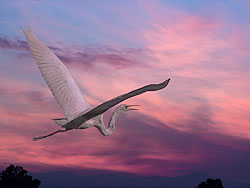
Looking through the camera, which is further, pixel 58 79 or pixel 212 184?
pixel 212 184

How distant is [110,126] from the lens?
17.7 m

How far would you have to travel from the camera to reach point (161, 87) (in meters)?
11.9

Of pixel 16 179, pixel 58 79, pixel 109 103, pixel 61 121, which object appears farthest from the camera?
pixel 16 179

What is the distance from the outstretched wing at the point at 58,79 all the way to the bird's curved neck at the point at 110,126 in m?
0.97

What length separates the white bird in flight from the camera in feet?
Result: 54.5

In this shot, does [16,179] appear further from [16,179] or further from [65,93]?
[65,93]

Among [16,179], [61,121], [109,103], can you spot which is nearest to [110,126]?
[61,121]

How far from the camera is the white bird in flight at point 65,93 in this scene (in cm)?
1661

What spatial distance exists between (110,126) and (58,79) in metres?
2.79

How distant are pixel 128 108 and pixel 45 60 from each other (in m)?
3.87

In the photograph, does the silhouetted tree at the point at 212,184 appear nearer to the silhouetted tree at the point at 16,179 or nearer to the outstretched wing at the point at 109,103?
the silhouetted tree at the point at 16,179

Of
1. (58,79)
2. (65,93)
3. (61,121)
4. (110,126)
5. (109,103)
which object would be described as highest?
(58,79)

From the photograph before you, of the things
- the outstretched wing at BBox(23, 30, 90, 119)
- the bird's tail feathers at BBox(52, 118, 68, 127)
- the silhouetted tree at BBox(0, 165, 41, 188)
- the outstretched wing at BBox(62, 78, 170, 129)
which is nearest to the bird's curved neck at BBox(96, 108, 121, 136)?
the outstretched wing at BBox(23, 30, 90, 119)

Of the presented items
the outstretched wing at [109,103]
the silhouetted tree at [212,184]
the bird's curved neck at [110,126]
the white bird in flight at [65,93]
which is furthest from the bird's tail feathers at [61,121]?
the silhouetted tree at [212,184]
